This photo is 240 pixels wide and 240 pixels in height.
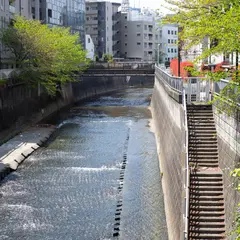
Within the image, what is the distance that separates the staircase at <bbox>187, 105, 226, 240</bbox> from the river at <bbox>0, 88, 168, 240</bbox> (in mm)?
3122

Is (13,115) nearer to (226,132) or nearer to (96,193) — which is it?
(96,193)

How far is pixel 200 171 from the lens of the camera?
1730 cm

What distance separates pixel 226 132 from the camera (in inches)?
663

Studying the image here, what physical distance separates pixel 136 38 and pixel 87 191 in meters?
107

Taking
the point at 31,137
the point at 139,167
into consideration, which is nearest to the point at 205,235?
the point at 139,167

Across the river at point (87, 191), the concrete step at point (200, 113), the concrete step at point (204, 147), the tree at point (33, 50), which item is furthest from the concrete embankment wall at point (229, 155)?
the tree at point (33, 50)

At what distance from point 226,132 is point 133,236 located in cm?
566

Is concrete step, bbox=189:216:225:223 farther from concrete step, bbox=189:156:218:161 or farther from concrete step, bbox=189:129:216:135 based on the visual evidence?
concrete step, bbox=189:129:216:135

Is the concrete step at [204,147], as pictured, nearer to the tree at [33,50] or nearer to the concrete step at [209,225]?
the concrete step at [209,225]

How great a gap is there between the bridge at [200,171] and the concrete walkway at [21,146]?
10.7 m

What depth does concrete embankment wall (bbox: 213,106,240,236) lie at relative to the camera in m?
14.1

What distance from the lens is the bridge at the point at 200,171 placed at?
48.6 ft

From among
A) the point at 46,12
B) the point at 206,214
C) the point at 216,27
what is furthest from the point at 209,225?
the point at 46,12

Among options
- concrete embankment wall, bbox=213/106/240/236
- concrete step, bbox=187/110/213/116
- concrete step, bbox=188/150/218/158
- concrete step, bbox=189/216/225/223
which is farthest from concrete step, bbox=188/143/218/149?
concrete step, bbox=189/216/225/223
